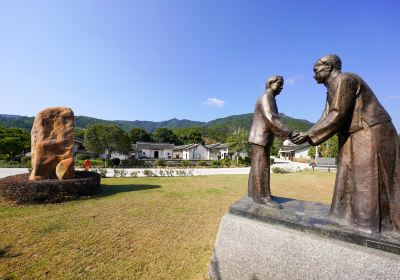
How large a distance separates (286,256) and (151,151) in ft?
173

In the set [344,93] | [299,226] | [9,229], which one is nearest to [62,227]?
[9,229]

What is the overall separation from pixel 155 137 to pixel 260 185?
237 feet

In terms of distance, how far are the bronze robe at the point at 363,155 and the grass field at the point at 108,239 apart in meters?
2.71

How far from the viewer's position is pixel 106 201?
8.96 meters

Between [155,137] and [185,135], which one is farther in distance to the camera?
[185,135]

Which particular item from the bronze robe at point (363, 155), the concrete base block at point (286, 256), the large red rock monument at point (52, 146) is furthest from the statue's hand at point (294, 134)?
the large red rock monument at point (52, 146)

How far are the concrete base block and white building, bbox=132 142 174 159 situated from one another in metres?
51.1

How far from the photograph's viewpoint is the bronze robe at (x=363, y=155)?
2.82 metres

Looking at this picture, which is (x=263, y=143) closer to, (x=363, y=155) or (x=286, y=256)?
(x=363, y=155)

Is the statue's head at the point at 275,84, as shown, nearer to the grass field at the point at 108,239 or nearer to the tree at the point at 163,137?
the grass field at the point at 108,239

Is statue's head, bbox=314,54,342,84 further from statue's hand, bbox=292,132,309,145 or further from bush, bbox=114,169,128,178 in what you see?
bush, bbox=114,169,128,178

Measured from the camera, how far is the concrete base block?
8.42 feet

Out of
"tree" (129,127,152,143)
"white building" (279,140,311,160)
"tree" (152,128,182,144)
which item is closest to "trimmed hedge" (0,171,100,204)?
"white building" (279,140,311,160)

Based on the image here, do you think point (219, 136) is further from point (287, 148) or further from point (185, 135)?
point (287, 148)
